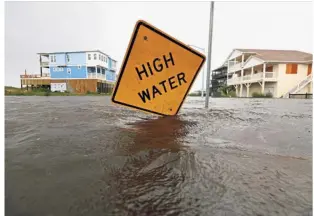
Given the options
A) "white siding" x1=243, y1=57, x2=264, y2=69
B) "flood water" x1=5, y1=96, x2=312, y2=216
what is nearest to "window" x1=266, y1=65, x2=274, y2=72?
"white siding" x1=243, y1=57, x2=264, y2=69

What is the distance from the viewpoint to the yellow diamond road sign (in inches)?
113

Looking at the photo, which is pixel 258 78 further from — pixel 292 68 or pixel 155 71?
pixel 155 71

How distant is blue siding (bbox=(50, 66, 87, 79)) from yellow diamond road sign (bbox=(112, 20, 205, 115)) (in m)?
32.7

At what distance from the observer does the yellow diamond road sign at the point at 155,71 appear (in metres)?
2.86

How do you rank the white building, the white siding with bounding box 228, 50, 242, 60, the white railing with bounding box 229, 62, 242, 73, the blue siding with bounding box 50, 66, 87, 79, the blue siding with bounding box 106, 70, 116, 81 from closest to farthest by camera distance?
the white building < the white railing with bounding box 229, 62, 242, 73 < the white siding with bounding box 228, 50, 242, 60 < the blue siding with bounding box 50, 66, 87, 79 < the blue siding with bounding box 106, 70, 116, 81

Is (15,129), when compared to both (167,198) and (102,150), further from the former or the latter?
(167,198)

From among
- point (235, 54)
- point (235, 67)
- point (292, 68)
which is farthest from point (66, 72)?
point (292, 68)

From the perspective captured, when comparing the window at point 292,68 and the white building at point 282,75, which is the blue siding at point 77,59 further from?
the window at point 292,68

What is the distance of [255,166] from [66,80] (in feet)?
118

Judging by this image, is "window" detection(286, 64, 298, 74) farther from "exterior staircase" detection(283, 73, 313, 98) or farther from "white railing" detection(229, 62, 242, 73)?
"white railing" detection(229, 62, 242, 73)

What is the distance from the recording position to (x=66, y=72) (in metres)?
33.0

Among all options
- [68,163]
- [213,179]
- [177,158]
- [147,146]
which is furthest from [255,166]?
[68,163]

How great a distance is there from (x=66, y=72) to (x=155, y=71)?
112ft

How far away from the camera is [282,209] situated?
3.26 ft
